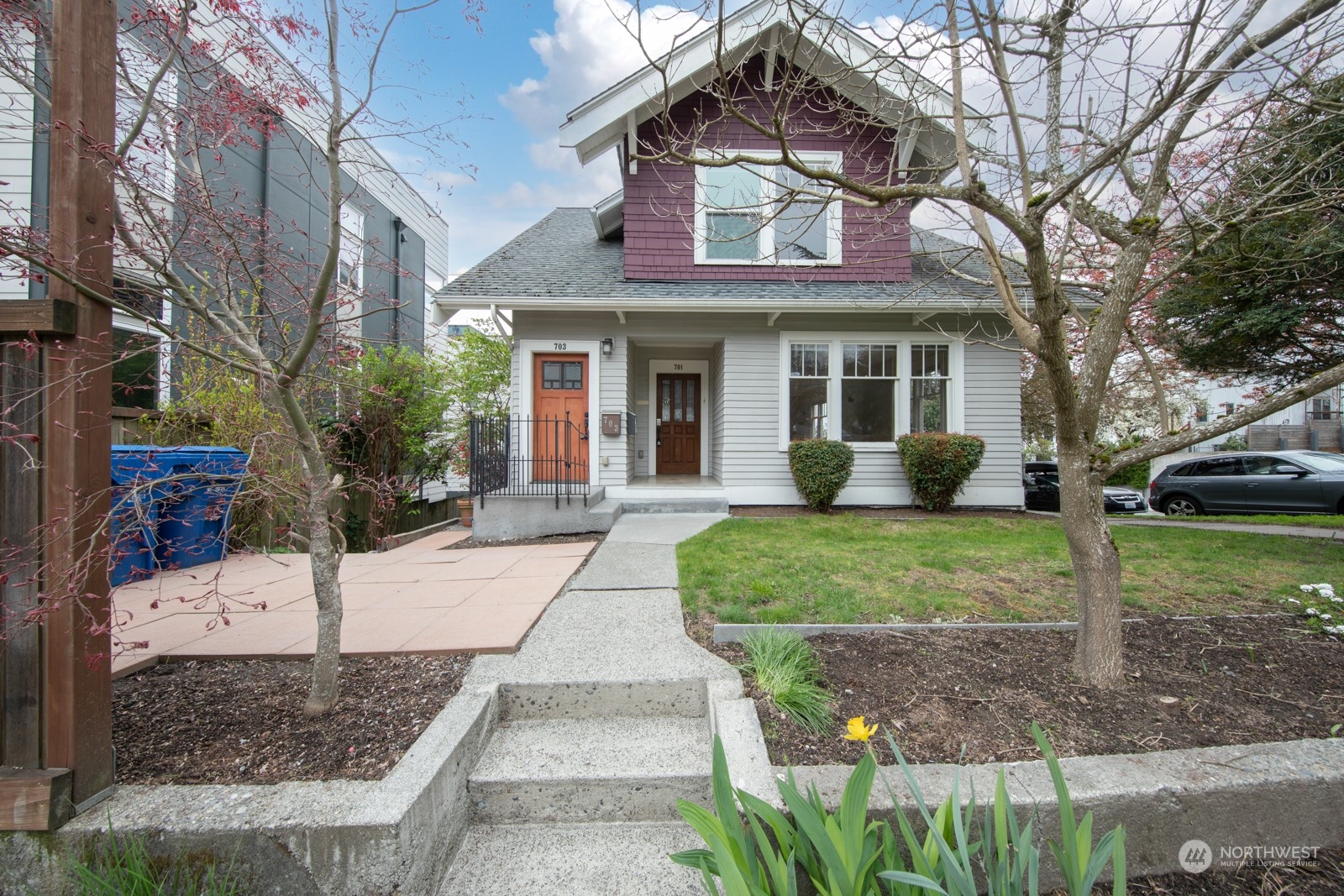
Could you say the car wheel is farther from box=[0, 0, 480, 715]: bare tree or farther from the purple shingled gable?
box=[0, 0, 480, 715]: bare tree

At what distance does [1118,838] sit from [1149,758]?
0.74 meters

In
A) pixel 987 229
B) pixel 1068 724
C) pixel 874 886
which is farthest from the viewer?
pixel 987 229

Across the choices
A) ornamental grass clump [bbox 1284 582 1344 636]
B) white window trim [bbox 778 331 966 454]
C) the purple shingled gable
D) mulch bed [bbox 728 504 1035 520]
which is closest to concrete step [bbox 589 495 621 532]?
mulch bed [bbox 728 504 1035 520]

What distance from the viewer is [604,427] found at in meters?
7.99

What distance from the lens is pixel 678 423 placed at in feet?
34.1

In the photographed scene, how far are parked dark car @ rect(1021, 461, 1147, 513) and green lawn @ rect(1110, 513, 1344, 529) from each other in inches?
126

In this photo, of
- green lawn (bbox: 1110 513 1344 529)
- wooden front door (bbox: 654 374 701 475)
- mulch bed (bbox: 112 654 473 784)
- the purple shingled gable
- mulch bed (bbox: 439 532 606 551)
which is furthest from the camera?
wooden front door (bbox: 654 374 701 475)

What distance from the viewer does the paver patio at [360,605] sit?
279 centimetres

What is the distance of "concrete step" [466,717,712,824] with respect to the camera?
191cm

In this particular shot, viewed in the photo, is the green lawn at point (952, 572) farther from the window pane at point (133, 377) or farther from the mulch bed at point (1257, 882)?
the window pane at point (133, 377)

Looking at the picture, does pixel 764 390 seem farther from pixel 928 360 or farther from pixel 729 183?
pixel 729 183

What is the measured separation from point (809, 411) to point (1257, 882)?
6.92 meters

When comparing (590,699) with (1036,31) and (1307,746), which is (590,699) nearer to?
(1307,746)

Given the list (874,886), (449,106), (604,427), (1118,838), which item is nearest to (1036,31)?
(449,106)
